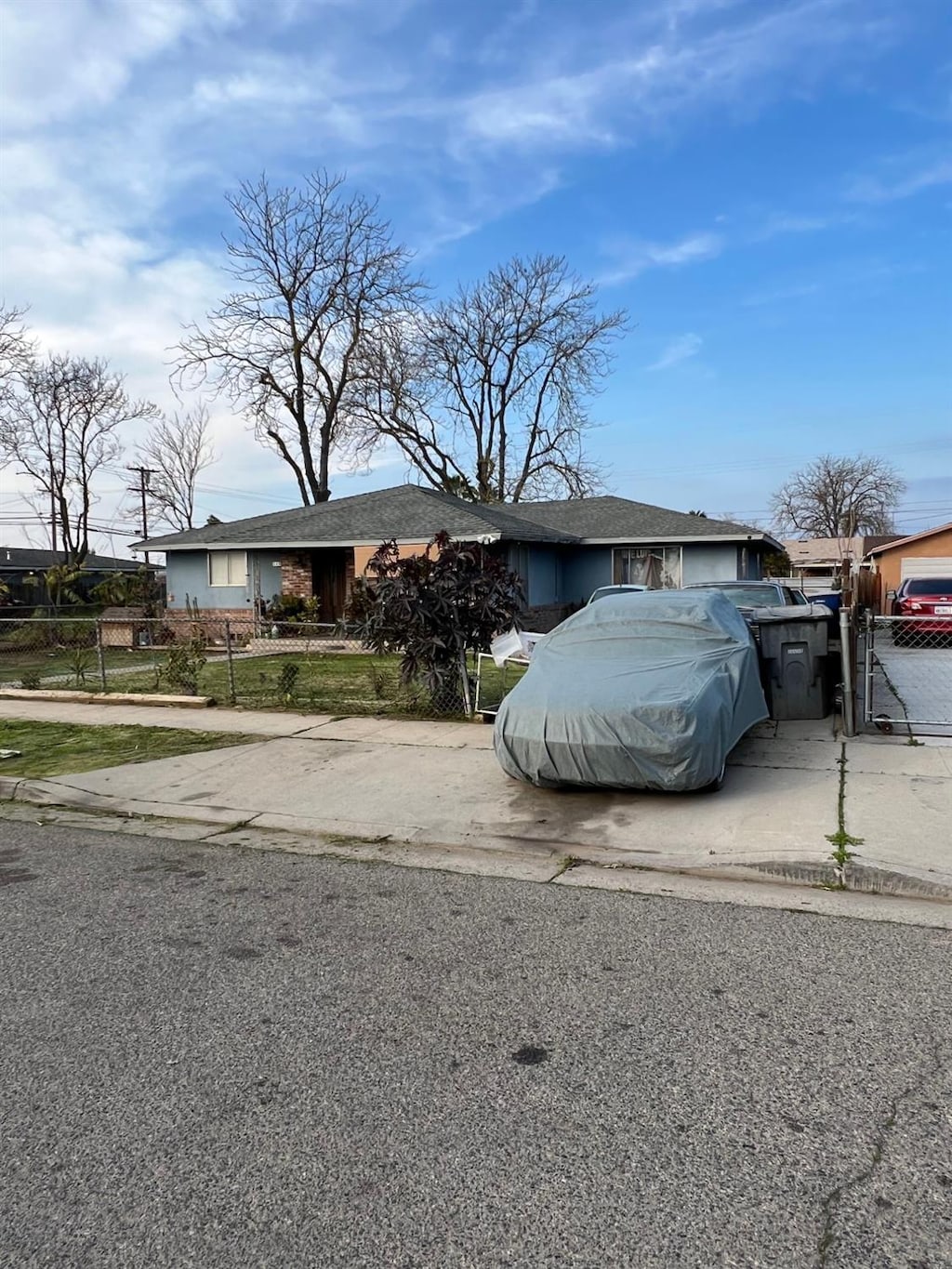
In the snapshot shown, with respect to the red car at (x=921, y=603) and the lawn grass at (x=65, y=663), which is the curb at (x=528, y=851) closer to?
the lawn grass at (x=65, y=663)

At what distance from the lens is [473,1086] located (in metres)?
3.00

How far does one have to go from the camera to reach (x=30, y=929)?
15.0ft

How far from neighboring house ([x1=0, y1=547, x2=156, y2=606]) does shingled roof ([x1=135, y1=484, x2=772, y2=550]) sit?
21.0m

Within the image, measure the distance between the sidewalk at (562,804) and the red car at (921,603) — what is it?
997cm

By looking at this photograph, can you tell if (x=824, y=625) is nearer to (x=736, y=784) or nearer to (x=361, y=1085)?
(x=736, y=784)

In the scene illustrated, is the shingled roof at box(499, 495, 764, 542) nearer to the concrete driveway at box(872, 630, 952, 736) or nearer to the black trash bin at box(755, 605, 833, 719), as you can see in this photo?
the concrete driveway at box(872, 630, 952, 736)

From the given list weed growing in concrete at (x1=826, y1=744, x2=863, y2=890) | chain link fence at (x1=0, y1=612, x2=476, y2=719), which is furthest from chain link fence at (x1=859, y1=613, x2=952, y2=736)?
chain link fence at (x1=0, y1=612, x2=476, y2=719)

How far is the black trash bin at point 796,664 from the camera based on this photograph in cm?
896

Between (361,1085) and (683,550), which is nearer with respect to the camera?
(361,1085)

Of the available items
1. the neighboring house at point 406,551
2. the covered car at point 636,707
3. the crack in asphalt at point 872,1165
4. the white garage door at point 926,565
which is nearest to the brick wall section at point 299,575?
the neighboring house at point 406,551

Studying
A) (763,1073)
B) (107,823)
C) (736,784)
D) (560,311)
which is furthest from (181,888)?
(560,311)

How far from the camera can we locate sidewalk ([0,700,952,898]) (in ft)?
17.2

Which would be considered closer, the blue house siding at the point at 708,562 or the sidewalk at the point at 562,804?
the sidewalk at the point at 562,804

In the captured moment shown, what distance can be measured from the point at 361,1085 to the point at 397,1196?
1.92ft
